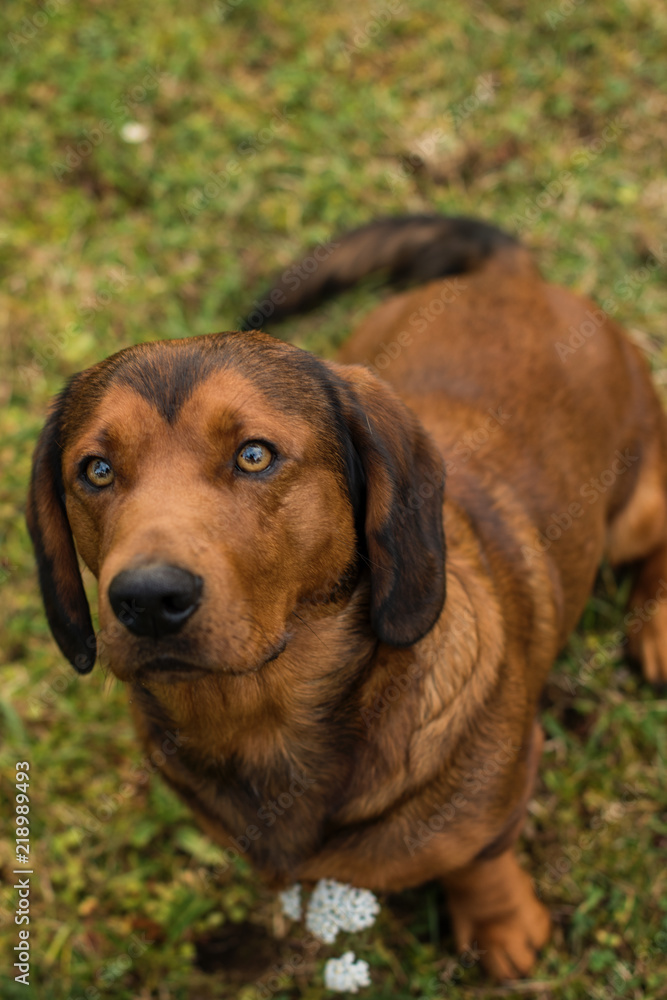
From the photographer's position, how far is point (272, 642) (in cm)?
226

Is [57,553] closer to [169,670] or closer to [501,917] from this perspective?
[169,670]

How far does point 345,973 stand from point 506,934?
2.11 feet

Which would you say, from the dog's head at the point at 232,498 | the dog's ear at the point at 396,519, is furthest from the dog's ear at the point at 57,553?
the dog's ear at the point at 396,519

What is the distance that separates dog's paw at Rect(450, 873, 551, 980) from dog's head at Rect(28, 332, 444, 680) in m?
1.51

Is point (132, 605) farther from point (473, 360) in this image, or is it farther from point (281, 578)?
point (473, 360)

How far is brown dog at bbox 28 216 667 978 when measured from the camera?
2.18 m

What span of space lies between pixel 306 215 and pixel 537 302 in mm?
2150

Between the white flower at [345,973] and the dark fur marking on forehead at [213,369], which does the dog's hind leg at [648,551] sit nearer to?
the white flower at [345,973]

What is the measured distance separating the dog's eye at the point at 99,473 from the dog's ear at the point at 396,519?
65 cm

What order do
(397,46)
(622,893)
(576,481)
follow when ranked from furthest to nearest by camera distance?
(397,46) → (622,893) → (576,481)

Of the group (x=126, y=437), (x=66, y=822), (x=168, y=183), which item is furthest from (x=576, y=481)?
(x=168, y=183)

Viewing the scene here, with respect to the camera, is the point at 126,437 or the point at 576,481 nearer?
the point at 126,437

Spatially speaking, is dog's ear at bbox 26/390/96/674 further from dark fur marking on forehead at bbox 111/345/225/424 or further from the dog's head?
dark fur marking on forehead at bbox 111/345/225/424

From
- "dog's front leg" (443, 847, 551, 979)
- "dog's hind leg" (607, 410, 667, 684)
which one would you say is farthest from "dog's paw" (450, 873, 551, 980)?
"dog's hind leg" (607, 410, 667, 684)
